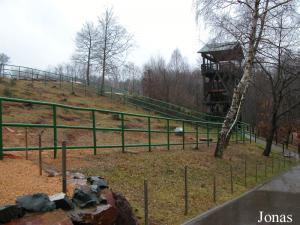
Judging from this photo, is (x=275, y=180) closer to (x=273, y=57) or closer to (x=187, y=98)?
(x=273, y=57)

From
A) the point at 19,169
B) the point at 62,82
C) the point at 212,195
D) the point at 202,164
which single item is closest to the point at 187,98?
the point at 62,82

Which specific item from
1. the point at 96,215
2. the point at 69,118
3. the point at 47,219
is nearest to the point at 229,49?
the point at 69,118

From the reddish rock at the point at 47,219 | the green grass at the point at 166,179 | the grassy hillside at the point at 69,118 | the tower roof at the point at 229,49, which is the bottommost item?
the green grass at the point at 166,179

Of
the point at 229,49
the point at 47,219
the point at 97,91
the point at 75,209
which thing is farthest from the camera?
the point at 97,91

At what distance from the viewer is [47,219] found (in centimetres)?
625

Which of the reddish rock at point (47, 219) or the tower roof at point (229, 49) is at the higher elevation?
the tower roof at point (229, 49)

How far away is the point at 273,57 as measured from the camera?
23.2m

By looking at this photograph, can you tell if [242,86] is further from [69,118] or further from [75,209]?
[75,209]

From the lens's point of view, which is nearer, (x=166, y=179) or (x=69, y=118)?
(x=166, y=179)

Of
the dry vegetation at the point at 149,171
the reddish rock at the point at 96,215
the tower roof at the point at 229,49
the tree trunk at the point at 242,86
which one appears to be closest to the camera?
the reddish rock at the point at 96,215

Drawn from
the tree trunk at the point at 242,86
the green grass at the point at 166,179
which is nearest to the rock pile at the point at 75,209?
the green grass at the point at 166,179

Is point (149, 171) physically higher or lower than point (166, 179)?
higher

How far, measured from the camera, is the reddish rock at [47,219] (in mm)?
6021

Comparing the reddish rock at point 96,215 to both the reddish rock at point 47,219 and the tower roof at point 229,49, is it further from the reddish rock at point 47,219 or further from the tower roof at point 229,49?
the tower roof at point 229,49
